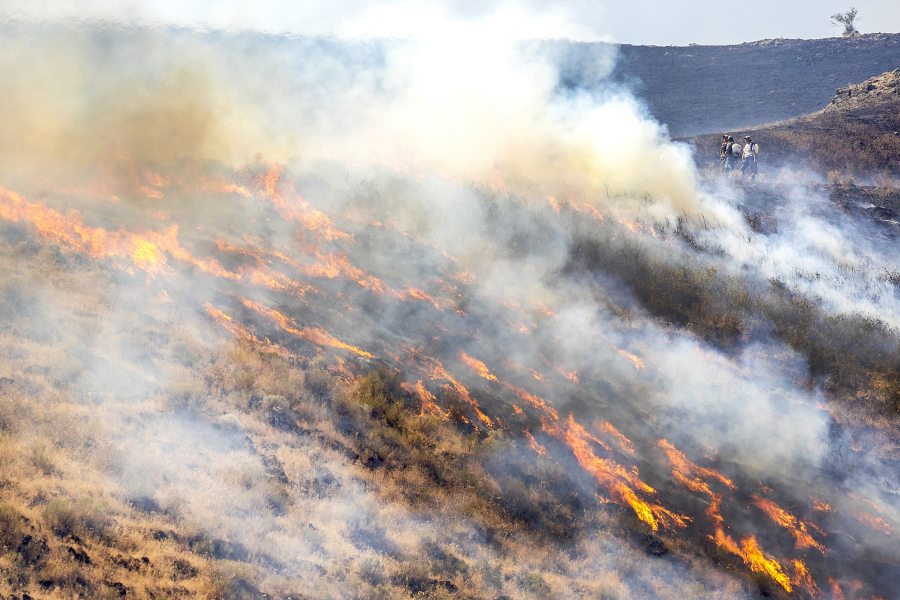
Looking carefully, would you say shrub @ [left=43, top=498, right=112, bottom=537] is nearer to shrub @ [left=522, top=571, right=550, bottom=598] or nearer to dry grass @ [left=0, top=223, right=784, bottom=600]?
dry grass @ [left=0, top=223, right=784, bottom=600]

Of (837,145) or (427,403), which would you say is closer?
(427,403)

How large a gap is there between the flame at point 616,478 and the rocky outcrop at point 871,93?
32023 millimetres

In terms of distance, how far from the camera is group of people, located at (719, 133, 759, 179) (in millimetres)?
21766

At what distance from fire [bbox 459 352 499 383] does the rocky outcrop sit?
1268 inches

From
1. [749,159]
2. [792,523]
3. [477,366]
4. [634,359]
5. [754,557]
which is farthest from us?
[749,159]

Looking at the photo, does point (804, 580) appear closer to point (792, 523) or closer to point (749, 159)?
point (792, 523)

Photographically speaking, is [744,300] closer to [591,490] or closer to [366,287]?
[591,490]

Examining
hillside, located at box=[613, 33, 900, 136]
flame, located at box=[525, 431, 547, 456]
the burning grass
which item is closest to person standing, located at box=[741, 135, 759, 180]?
the burning grass

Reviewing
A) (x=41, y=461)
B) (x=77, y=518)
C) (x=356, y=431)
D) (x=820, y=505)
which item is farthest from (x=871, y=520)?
(x=41, y=461)

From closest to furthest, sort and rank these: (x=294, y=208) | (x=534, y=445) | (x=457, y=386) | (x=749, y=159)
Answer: (x=534, y=445) < (x=457, y=386) < (x=294, y=208) < (x=749, y=159)

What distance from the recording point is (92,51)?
1567 centimetres

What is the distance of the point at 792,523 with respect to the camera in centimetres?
990

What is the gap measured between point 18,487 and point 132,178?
11293 millimetres

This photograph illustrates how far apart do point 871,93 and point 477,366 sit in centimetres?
3504
